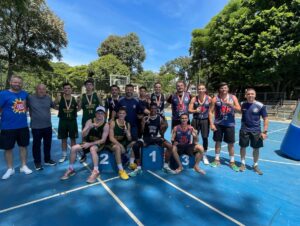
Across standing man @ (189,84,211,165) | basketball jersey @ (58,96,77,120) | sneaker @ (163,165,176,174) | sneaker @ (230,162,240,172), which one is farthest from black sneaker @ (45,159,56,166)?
sneaker @ (230,162,240,172)

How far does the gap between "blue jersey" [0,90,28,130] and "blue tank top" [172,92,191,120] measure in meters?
3.45

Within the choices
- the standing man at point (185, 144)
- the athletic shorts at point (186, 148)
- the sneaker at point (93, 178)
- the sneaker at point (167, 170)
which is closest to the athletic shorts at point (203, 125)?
the standing man at point (185, 144)

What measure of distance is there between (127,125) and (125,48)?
40251mm

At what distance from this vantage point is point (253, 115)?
521 centimetres

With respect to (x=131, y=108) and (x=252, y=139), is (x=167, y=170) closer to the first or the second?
(x=131, y=108)

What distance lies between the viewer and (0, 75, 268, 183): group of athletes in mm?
4770

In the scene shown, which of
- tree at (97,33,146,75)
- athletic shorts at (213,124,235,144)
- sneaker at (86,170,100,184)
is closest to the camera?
sneaker at (86,170,100,184)

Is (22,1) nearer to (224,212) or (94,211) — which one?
(94,211)

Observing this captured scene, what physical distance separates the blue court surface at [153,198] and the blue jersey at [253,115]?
1.00 meters

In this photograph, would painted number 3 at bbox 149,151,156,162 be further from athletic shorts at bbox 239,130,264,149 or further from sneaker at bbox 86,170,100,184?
athletic shorts at bbox 239,130,264,149

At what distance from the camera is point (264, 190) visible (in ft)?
14.1

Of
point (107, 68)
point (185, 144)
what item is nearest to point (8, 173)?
point (185, 144)

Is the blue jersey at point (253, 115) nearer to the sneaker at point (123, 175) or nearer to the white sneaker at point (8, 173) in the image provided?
the sneaker at point (123, 175)

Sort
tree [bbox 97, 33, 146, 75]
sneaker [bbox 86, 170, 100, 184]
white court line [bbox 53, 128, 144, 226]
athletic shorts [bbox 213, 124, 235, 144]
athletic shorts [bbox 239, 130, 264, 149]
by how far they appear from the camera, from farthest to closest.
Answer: tree [bbox 97, 33, 146, 75], athletic shorts [bbox 213, 124, 235, 144], athletic shorts [bbox 239, 130, 264, 149], sneaker [bbox 86, 170, 100, 184], white court line [bbox 53, 128, 144, 226]
